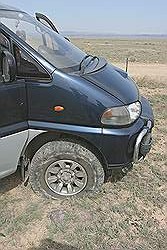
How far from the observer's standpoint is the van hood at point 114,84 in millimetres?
3377

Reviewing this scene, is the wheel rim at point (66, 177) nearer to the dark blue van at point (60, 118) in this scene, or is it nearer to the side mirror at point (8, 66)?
the dark blue van at point (60, 118)

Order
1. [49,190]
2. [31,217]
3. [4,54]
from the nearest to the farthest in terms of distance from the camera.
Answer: [4,54] → [31,217] → [49,190]

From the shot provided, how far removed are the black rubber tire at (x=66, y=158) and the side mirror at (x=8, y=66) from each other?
2.74ft

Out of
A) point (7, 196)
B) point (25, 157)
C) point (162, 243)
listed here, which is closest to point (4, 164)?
point (25, 157)

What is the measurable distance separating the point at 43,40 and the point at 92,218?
210 cm

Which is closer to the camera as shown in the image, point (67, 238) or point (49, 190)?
point (67, 238)

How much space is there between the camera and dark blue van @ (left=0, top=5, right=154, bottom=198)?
3195mm

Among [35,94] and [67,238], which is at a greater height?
[35,94]

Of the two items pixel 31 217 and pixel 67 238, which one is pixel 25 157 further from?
pixel 67 238

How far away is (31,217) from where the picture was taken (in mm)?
3420

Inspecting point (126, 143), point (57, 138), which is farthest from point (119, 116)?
point (57, 138)

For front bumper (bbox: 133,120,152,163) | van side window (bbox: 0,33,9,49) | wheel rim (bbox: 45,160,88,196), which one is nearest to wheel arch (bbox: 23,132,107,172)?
wheel rim (bbox: 45,160,88,196)

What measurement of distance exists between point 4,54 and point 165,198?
2456mm

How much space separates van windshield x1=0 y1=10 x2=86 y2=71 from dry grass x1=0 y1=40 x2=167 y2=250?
1.54 m
